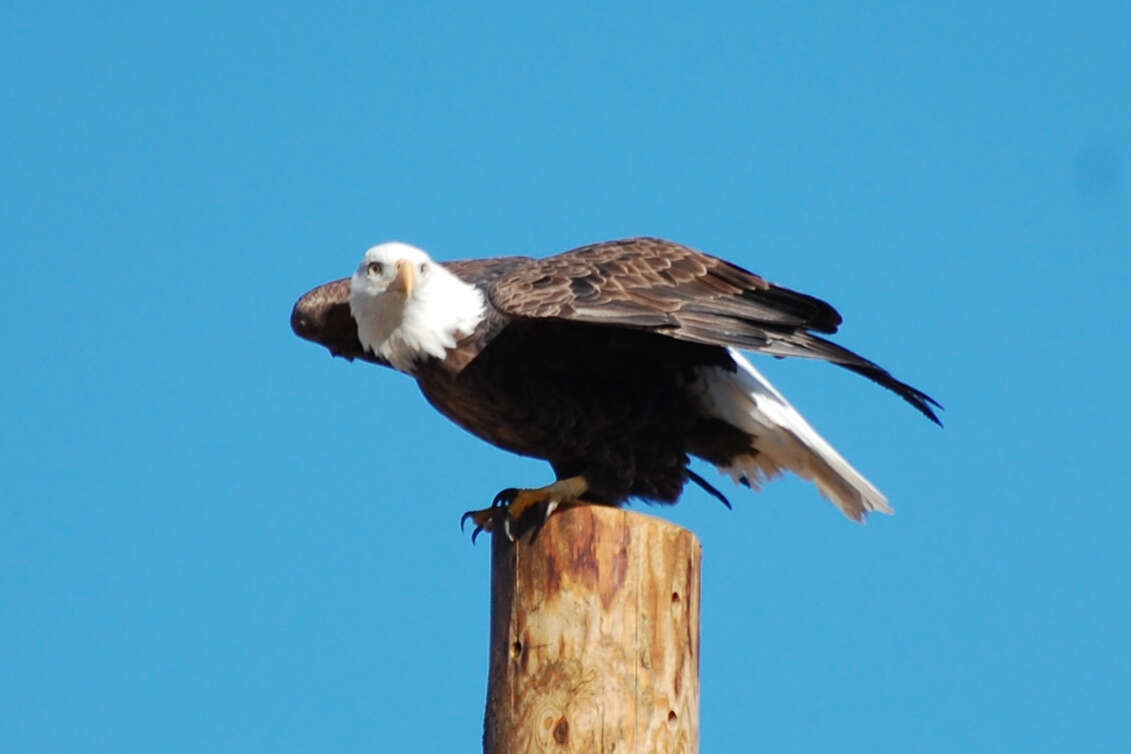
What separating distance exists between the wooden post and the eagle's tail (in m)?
1.36

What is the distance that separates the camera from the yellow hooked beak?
502 centimetres

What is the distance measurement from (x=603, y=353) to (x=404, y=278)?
0.66m

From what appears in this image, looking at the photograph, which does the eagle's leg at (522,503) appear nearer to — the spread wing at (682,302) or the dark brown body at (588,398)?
the dark brown body at (588,398)

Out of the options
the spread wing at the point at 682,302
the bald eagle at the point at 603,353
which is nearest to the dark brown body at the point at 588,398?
the bald eagle at the point at 603,353

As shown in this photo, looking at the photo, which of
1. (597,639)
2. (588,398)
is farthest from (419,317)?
(597,639)

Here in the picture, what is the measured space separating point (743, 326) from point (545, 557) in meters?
1.12

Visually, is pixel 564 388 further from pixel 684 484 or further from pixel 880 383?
pixel 880 383

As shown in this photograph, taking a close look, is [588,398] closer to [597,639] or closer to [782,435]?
[782,435]

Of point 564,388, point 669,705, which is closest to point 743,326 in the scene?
point 564,388

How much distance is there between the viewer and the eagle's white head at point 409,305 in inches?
197

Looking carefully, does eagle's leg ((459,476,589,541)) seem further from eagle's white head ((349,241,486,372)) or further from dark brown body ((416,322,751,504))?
eagle's white head ((349,241,486,372))

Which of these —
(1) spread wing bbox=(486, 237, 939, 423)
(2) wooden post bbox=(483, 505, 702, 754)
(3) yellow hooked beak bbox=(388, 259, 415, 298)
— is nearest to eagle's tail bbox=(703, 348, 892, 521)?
(1) spread wing bbox=(486, 237, 939, 423)

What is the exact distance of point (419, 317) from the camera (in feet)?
16.5

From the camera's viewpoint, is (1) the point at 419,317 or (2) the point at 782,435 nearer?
(1) the point at 419,317
